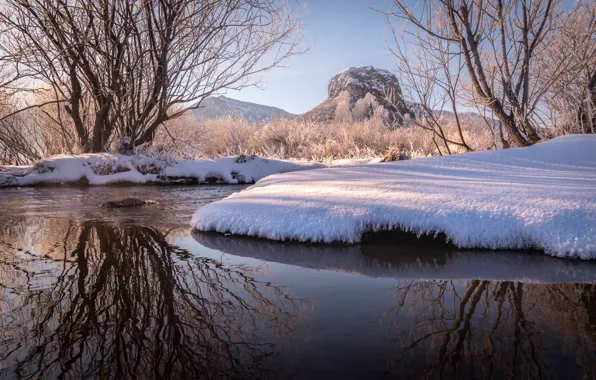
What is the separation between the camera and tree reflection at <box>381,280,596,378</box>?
1020mm

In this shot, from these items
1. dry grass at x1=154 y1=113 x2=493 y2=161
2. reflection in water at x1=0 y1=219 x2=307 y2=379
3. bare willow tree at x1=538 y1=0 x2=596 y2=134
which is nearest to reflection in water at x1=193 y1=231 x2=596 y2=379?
reflection in water at x1=0 y1=219 x2=307 y2=379

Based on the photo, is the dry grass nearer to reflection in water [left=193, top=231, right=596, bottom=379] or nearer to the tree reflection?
reflection in water [left=193, top=231, right=596, bottom=379]

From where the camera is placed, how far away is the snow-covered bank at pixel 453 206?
2.02 meters

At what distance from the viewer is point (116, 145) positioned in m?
6.13

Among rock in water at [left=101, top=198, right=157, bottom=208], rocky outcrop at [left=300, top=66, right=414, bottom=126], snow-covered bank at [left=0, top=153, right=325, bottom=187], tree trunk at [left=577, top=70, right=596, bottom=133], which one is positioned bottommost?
rock in water at [left=101, top=198, right=157, bottom=208]

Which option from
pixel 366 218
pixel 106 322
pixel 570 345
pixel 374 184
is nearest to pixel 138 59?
pixel 374 184

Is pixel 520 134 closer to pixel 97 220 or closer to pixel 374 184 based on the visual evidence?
pixel 374 184

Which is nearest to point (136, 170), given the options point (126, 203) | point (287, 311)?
point (126, 203)

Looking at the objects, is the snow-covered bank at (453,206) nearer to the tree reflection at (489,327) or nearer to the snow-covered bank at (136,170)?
the tree reflection at (489,327)

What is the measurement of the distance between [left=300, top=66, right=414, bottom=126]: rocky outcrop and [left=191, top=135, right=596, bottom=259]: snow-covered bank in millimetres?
15297

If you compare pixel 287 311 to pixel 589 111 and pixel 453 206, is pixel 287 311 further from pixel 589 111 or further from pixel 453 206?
pixel 589 111

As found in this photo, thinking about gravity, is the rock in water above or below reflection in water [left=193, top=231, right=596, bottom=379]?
above

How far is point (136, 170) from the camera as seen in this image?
5832 mm

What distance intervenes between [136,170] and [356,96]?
1755 centimetres
